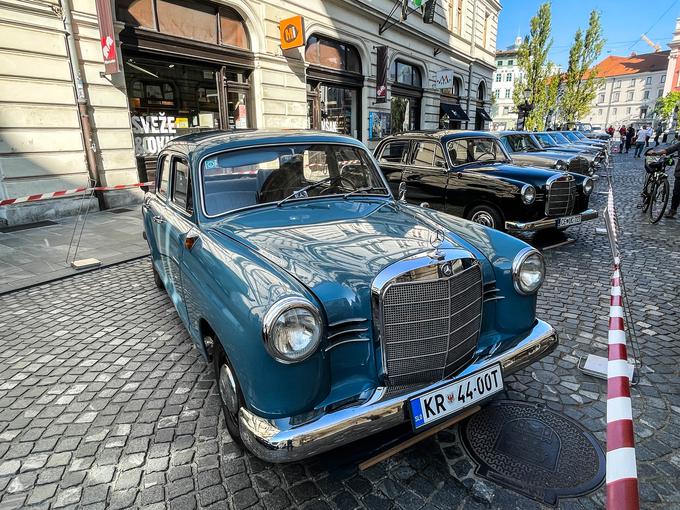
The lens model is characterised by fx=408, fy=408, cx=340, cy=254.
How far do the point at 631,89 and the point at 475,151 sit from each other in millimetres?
111494

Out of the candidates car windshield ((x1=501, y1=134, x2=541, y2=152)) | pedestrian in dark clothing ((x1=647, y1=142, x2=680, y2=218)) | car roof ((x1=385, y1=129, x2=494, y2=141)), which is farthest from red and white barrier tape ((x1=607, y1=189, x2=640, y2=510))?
car windshield ((x1=501, y1=134, x2=541, y2=152))

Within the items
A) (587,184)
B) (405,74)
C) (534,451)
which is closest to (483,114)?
(405,74)

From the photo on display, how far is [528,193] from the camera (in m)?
5.98

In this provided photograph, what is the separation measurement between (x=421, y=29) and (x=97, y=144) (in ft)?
55.0

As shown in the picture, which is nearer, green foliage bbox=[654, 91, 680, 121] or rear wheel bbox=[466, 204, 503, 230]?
rear wheel bbox=[466, 204, 503, 230]

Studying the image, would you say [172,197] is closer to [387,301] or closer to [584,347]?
[387,301]

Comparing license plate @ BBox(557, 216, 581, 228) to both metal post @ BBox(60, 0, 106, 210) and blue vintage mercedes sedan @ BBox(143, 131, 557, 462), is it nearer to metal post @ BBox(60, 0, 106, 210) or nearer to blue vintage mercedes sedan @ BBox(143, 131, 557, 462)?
blue vintage mercedes sedan @ BBox(143, 131, 557, 462)

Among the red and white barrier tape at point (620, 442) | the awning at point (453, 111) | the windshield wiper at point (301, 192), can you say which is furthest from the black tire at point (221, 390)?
the awning at point (453, 111)

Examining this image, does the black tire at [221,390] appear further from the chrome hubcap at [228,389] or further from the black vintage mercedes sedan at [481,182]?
the black vintage mercedes sedan at [481,182]

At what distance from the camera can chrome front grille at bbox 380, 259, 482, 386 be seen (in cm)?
206


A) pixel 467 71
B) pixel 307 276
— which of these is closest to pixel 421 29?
pixel 467 71

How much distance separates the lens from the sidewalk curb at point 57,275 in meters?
5.17

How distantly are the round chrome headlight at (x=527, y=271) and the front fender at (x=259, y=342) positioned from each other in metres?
1.37

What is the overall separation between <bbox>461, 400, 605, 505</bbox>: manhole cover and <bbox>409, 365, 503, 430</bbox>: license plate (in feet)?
1.38
